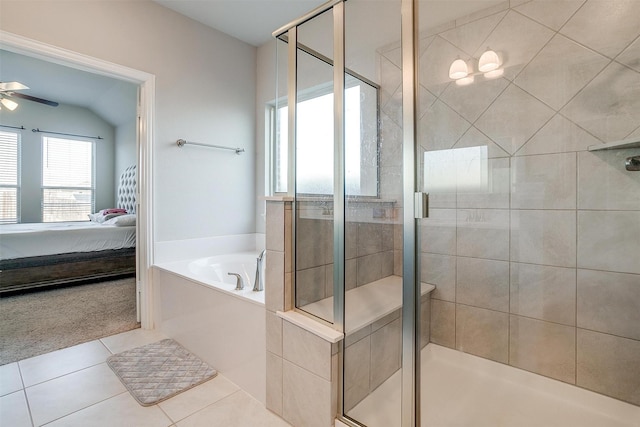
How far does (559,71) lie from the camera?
150cm

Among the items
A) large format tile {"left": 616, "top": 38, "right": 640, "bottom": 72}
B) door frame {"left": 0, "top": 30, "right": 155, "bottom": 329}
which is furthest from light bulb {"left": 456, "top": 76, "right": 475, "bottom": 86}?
door frame {"left": 0, "top": 30, "right": 155, "bottom": 329}

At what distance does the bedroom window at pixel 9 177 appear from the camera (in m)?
4.93

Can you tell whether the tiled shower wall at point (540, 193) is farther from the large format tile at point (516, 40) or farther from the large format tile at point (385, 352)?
the large format tile at point (385, 352)

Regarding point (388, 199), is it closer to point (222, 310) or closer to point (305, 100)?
point (305, 100)

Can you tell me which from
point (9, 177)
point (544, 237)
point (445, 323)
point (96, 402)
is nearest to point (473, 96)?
point (544, 237)

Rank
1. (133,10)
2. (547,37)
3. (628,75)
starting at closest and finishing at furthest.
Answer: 1. (628,75)
2. (547,37)
3. (133,10)

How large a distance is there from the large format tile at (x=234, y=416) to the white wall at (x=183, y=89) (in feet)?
4.90

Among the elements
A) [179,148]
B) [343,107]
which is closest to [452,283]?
[343,107]

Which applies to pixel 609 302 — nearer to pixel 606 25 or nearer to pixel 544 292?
pixel 544 292

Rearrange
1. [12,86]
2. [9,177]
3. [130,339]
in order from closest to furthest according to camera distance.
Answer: [130,339] → [12,86] → [9,177]

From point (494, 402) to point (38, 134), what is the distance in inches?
280

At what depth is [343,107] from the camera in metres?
1.39

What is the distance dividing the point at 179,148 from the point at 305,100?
158 cm

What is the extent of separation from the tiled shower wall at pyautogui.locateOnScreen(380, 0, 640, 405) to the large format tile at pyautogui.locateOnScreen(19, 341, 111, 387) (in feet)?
7.04
